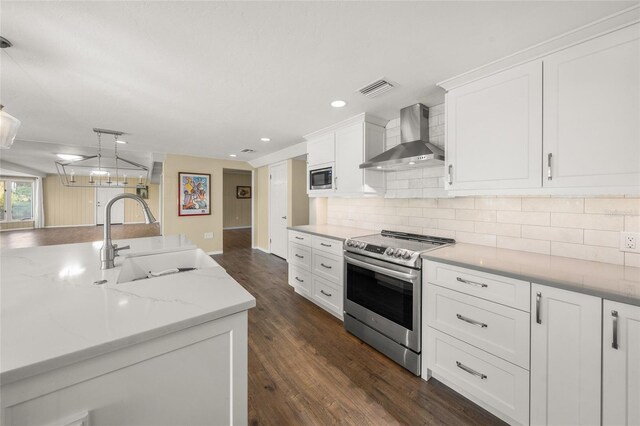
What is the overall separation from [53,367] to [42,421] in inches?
6.4

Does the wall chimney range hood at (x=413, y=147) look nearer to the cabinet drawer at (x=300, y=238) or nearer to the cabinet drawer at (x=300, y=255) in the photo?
the cabinet drawer at (x=300, y=238)

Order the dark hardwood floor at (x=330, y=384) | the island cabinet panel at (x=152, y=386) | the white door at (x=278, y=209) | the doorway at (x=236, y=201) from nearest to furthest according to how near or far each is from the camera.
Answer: the island cabinet panel at (x=152, y=386) → the dark hardwood floor at (x=330, y=384) → the white door at (x=278, y=209) → the doorway at (x=236, y=201)

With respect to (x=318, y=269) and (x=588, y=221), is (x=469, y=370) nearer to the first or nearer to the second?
(x=588, y=221)

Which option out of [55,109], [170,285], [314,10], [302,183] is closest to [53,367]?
[170,285]

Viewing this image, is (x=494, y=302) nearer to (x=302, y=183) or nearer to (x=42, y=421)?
(x=42, y=421)

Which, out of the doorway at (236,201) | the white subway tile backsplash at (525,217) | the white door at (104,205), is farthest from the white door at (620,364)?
the white door at (104,205)

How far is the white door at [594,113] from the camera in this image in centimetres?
129

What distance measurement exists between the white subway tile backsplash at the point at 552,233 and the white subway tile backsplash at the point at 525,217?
4 centimetres

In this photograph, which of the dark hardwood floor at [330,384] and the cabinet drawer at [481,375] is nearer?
the cabinet drawer at [481,375]

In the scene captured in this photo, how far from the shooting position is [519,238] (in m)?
1.93

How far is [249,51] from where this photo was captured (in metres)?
1.62

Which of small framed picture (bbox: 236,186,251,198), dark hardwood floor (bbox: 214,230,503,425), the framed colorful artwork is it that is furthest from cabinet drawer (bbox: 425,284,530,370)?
small framed picture (bbox: 236,186,251,198)

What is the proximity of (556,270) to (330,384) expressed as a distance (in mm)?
1622

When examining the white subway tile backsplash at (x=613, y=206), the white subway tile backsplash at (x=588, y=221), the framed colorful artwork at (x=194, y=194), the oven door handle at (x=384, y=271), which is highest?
the framed colorful artwork at (x=194, y=194)
